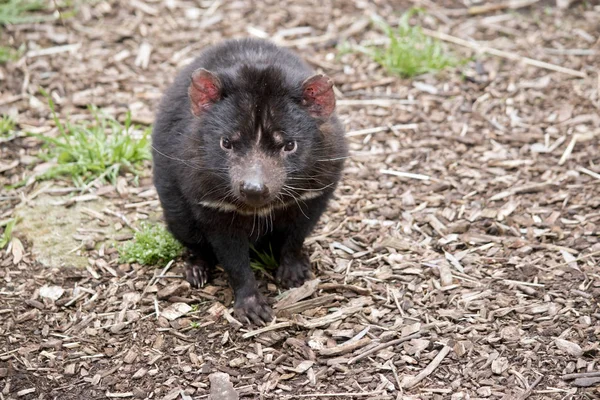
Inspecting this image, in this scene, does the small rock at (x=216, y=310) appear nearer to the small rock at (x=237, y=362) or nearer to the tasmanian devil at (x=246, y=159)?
the tasmanian devil at (x=246, y=159)

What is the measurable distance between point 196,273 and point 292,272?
1.96ft

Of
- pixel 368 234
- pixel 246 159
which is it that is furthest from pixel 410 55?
pixel 246 159

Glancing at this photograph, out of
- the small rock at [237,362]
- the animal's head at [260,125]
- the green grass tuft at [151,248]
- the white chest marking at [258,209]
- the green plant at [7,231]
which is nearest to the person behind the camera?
the animal's head at [260,125]

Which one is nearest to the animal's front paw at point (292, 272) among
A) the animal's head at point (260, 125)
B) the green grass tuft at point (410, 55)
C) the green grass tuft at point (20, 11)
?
the animal's head at point (260, 125)

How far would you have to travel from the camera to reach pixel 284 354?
171 inches

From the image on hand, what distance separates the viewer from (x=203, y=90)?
4.25 m

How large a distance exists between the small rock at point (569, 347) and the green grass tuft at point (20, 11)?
551cm

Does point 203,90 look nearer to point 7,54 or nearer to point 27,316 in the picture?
point 27,316

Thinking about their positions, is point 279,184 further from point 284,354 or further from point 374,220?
point 374,220

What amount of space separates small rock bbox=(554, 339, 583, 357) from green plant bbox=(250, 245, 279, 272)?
5.84ft

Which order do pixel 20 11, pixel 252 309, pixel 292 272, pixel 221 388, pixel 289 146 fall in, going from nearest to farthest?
pixel 221 388 → pixel 289 146 → pixel 252 309 → pixel 292 272 → pixel 20 11

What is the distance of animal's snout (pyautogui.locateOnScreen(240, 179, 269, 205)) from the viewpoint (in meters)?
3.97

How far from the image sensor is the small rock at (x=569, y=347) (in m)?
4.10

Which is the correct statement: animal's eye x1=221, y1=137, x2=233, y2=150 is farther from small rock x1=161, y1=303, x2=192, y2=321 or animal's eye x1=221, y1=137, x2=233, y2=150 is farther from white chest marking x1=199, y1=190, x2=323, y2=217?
small rock x1=161, y1=303, x2=192, y2=321
